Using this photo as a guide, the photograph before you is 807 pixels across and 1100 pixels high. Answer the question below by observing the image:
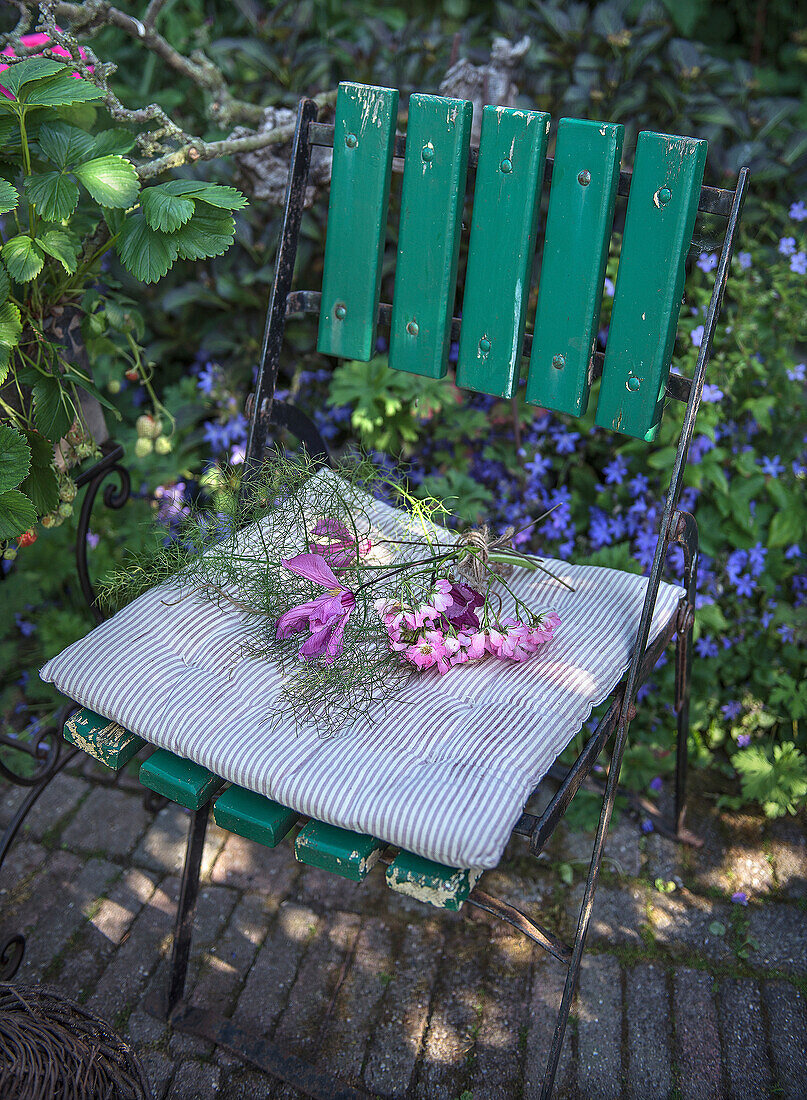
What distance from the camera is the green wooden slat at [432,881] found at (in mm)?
1245

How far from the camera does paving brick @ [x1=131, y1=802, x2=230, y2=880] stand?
Answer: 7.30ft

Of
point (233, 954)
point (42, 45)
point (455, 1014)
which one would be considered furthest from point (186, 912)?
point (42, 45)

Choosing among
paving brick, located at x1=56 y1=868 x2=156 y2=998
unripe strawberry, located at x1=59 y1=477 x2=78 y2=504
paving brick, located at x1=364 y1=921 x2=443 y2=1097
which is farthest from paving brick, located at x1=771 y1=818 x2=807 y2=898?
unripe strawberry, located at x1=59 y1=477 x2=78 y2=504

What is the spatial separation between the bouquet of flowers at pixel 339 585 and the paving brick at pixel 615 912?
0.89 meters

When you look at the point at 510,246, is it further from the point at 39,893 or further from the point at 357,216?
the point at 39,893

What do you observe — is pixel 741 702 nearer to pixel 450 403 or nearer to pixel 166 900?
pixel 450 403

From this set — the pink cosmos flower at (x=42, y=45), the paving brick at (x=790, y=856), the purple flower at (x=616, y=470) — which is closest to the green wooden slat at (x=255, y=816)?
the pink cosmos flower at (x=42, y=45)

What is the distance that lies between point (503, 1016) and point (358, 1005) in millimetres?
317

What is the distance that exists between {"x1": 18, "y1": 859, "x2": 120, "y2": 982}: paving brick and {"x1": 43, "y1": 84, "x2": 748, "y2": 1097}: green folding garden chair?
0.34 metres

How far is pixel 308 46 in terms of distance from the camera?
2.99 meters

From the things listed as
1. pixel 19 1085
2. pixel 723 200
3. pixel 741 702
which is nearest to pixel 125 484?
→ pixel 19 1085

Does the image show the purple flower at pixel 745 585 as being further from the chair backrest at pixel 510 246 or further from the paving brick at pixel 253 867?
the paving brick at pixel 253 867

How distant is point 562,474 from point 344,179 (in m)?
1.20

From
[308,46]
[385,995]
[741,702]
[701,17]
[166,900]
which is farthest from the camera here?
[701,17]
